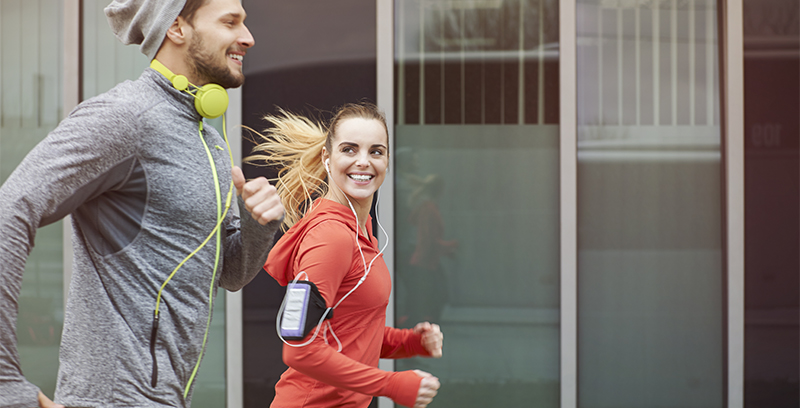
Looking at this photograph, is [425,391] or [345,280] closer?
[425,391]

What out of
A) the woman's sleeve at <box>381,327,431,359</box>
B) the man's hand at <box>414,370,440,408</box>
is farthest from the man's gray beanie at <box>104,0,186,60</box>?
the woman's sleeve at <box>381,327,431,359</box>

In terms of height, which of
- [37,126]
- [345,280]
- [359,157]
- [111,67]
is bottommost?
[345,280]

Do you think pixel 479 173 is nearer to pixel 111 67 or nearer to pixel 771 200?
pixel 771 200

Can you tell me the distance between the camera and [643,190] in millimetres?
4176

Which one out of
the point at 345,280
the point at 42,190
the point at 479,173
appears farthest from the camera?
the point at 479,173

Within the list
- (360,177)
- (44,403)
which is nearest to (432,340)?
(360,177)

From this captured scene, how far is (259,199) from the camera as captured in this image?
135 centimetres

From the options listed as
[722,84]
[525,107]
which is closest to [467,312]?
[525,107]

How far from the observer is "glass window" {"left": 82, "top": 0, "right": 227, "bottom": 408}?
4223 mm

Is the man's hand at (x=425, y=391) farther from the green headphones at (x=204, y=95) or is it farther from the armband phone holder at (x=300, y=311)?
the green headphones at (x=204, y=95)

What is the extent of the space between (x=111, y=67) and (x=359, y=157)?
9.63 feet

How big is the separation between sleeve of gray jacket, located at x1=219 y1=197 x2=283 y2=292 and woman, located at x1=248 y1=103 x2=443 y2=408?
0.89 feet

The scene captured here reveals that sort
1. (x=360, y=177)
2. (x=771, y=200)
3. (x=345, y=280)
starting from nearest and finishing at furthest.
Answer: (x=345, y=280) < (x=360, y=177) < (x=771, y=200)

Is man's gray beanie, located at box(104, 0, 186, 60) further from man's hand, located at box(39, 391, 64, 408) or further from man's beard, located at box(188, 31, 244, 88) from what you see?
man's hand, located at box(39, 391, 64, 408)
